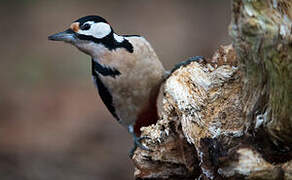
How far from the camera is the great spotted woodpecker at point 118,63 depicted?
3.28m

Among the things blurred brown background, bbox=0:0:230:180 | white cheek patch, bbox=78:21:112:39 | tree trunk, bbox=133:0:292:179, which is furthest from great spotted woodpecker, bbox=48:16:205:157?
blurred brown background, bbox=0:0:230:180

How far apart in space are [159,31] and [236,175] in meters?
6.50

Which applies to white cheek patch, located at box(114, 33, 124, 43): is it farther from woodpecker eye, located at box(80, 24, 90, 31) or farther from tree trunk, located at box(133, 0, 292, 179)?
tree trunk, located at box(133, 0, 292, 179)

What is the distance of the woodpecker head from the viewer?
128 inches

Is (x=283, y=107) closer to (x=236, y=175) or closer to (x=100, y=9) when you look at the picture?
(x=236, y=175)

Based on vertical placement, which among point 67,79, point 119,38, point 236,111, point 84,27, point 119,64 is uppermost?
point 84,27

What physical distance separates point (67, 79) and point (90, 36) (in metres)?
4.15

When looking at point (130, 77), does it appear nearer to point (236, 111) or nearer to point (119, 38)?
point (119, 38)

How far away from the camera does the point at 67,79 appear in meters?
7.35

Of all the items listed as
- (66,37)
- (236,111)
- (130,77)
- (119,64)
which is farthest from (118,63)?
(236,111)

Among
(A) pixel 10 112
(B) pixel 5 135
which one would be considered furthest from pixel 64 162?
(A) pixel 10 112

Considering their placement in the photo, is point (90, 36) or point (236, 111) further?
point (90, 36)

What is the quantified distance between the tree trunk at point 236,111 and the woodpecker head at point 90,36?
0.69 meters

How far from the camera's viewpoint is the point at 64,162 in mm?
5484
